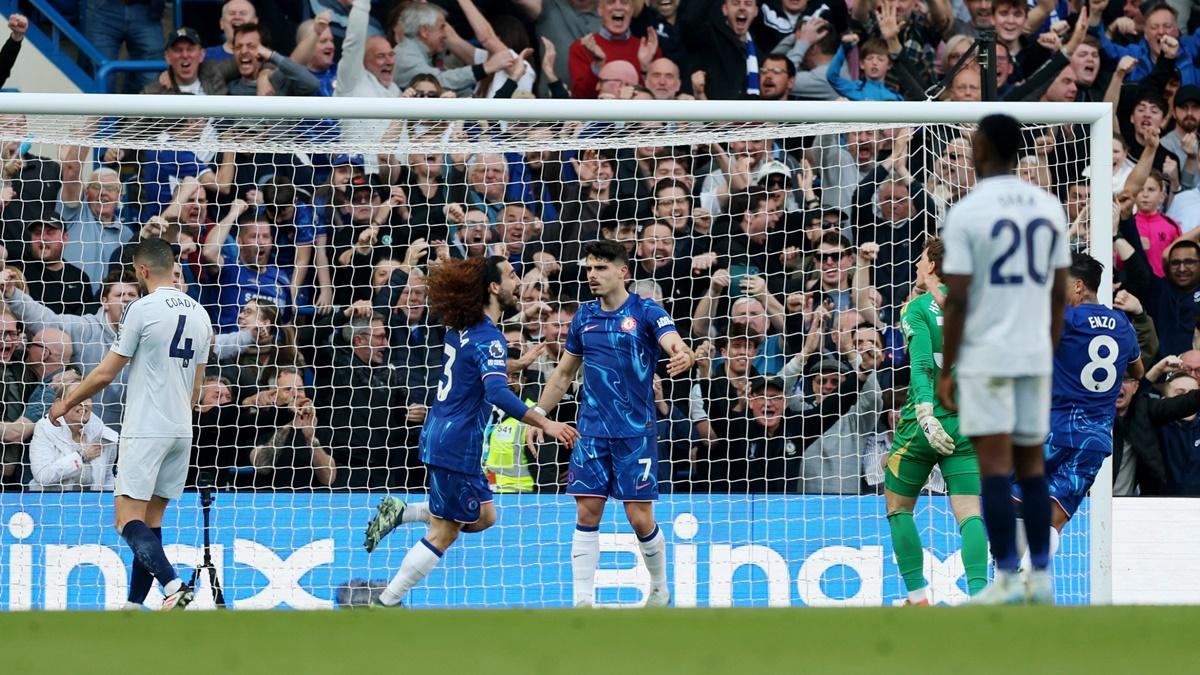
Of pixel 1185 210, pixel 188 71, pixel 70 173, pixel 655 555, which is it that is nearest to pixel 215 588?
pixel 655 555

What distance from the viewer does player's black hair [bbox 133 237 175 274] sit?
26.3ft

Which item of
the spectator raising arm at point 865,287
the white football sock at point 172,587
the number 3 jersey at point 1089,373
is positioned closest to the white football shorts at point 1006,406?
the number 3 jersey at point 1089,373

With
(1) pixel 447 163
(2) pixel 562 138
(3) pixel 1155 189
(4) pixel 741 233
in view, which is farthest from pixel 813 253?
(3) pixel 1155 189

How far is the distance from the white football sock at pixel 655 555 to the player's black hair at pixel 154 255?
2916 mm

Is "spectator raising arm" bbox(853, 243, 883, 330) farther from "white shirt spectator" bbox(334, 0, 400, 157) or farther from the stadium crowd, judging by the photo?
"white shirt spectator" bbox(334, 0, 400, 157)

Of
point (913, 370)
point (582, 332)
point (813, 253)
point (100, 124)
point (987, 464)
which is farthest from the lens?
point (813, 253)

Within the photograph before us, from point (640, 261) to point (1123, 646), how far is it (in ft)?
20.3

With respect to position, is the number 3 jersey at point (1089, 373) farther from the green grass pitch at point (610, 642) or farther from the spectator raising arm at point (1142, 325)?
the green grass pitch at point (610, 642)

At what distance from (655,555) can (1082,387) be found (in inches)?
95.6

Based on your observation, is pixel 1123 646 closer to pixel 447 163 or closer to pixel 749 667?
pixel 749 667

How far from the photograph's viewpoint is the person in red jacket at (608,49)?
1188cm

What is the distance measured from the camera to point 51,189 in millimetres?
10344

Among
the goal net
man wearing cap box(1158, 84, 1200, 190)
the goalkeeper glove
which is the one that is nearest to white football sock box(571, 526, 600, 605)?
the goal net

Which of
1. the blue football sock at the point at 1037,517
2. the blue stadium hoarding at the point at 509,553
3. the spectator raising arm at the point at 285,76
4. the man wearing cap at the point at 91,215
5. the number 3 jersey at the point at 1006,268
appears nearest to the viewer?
the number 3 jersey at the point at 1006,268
